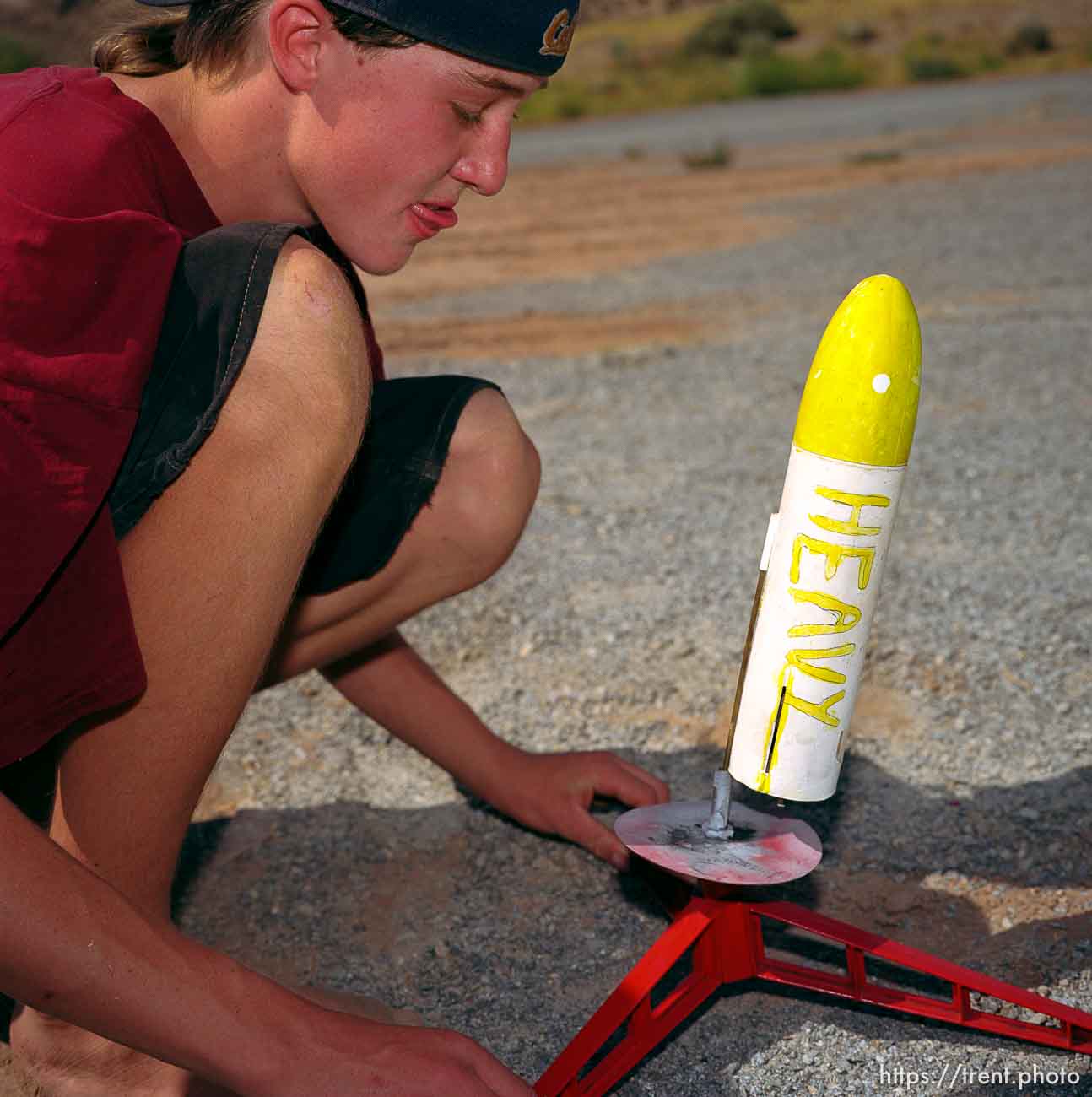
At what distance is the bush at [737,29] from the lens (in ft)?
90.3

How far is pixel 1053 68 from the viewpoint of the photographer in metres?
20.5

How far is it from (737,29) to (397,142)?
29867mm

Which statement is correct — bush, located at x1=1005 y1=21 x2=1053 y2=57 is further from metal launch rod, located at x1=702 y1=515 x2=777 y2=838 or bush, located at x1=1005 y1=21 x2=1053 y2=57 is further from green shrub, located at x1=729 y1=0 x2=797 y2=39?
metal launch rod, located at x1=702 y1=515 x2=777 y2=838

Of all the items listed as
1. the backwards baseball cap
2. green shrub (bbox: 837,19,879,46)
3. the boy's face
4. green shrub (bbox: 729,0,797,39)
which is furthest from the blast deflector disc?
green shrub (bbox: 729,0,797,39)

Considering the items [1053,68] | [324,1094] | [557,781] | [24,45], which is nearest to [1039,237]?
[557,781]

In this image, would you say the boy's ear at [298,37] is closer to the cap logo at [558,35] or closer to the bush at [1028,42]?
the cap logo at [558,35]

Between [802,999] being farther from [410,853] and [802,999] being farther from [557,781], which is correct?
[410,853]

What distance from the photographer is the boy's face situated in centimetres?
147

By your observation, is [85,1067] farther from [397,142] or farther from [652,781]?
[397,142]

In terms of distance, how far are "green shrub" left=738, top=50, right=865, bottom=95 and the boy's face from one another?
18.5 metres

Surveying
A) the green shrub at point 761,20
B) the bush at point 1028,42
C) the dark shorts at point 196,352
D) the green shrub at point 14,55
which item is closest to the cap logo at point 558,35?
the dark shorts at point 196,352

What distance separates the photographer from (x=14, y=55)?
19.8m

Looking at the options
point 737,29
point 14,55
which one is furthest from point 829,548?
point 737,29

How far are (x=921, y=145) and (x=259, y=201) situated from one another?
37.6 ft
